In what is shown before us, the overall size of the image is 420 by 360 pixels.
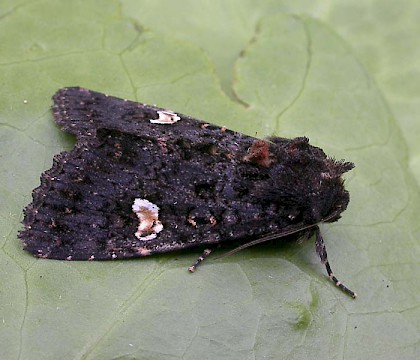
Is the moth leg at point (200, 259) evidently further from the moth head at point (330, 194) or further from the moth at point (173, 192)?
the moth head at point (330, 194)

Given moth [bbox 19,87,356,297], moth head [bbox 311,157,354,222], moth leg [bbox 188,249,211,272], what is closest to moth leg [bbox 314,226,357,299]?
moth [bbox 19,87,356,297]

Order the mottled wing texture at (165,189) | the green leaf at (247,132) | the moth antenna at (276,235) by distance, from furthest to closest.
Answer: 1. the moth antenna at (276,235)
2. the mottled wing texture at (165,189)
3. the green leaf at (247,132)

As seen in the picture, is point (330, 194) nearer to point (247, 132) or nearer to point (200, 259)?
point (247, 132)

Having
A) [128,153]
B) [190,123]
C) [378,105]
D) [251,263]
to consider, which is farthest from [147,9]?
[251,263]

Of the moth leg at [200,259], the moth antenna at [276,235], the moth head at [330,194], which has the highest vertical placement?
the moth head at [330,194]

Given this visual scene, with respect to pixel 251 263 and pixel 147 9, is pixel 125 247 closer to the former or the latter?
pixel 251 263

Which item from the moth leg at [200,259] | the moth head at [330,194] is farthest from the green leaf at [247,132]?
the moth head at [330,194]

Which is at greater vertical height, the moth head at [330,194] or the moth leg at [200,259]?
the moth head at [330,194]
